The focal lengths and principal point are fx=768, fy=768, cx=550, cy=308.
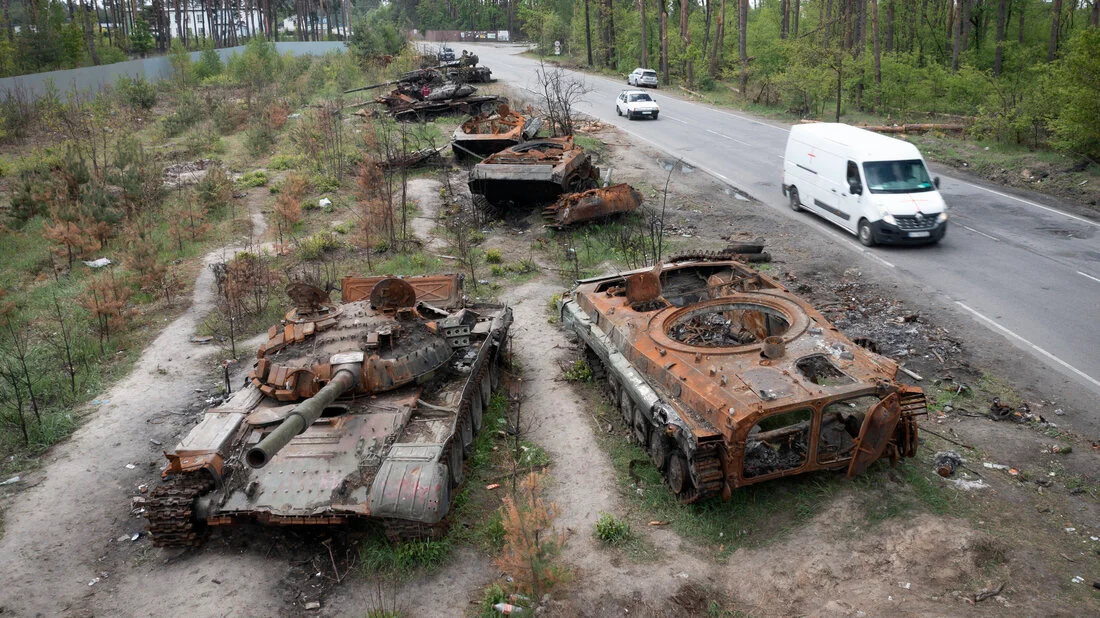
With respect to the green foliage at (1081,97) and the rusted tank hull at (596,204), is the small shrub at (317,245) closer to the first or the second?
the rusted tank hull at (596,204)

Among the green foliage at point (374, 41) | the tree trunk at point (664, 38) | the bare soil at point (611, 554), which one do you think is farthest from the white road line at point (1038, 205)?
the green foliage at point (374, 41)

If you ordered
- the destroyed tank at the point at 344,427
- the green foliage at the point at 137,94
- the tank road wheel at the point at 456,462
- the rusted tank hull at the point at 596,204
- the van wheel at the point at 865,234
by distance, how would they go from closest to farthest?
the destroyed tank at the point at 344,427
the tank road wheel at the point at 456,462
the van wheel at the point at 865,234
the rusted tank hull at the point at 596,204
the green foliage at the point at 137,94

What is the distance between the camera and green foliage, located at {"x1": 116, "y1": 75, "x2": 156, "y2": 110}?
118ft

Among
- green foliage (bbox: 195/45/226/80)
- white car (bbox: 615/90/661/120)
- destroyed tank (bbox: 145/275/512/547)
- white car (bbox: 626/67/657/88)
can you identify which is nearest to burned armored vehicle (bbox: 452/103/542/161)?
white car (bbox: 615/90/661/120)

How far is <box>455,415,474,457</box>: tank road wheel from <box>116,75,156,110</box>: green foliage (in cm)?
3386

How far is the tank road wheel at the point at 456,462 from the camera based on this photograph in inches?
321

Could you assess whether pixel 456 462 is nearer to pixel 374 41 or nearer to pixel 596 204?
pixel 596 204

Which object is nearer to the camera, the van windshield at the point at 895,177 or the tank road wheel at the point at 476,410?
the tank road wheel at the point at 476,410

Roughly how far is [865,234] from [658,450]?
931 cm

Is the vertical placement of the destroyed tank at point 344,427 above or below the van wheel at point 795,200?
below

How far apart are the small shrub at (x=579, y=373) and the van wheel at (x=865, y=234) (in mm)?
7485

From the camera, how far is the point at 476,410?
9.72 meters

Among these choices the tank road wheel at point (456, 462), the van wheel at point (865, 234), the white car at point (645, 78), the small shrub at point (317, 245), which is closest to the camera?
the tank road wheel at point (456, 462)

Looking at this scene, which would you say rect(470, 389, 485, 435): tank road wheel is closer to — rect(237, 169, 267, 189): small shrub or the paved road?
the paved road
